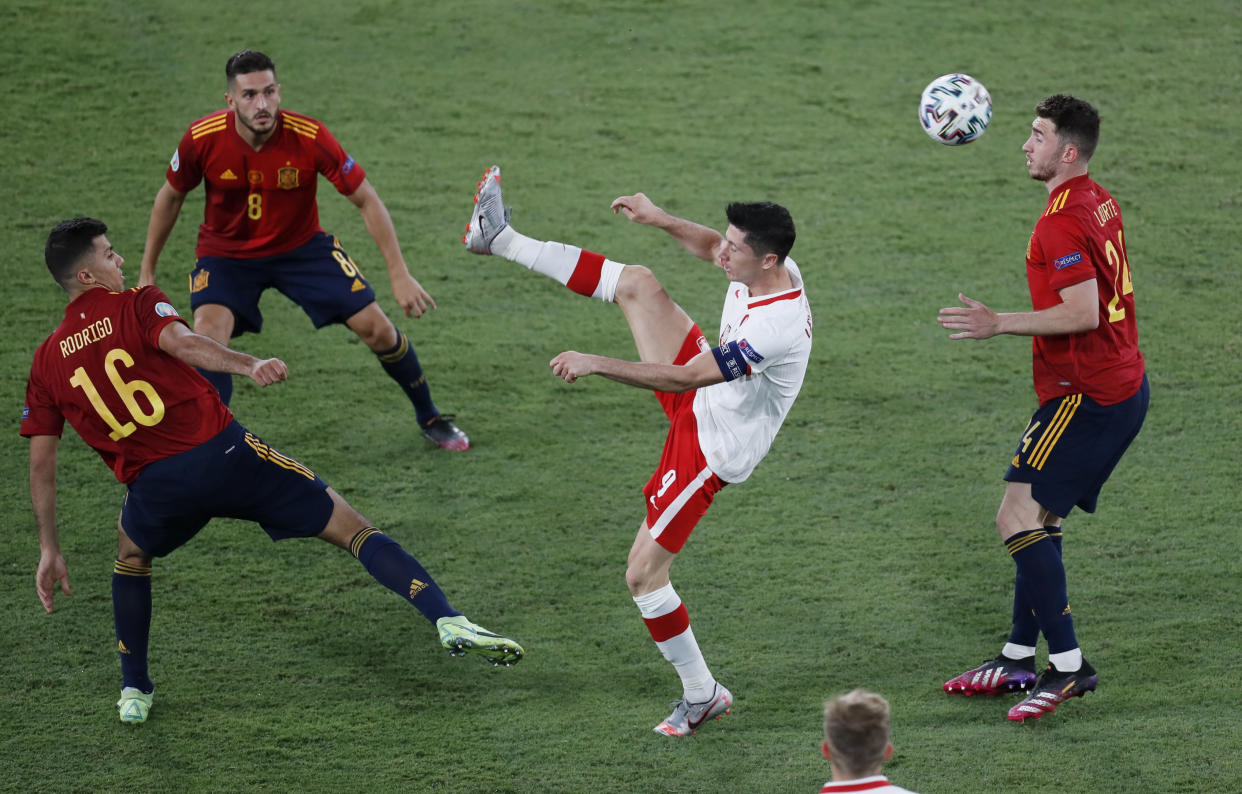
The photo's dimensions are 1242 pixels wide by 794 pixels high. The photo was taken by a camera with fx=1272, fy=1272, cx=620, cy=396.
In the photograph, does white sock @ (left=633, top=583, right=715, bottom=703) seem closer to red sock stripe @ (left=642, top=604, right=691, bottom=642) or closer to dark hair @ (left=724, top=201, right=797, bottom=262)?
red sock stripe @ (left=642, top=604, right=691, bottom=642)

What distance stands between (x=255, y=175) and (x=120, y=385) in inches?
70.5

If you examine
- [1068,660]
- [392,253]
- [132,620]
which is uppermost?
[392,253]

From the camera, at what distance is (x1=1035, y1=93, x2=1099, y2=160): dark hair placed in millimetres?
4328

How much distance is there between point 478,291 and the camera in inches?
298

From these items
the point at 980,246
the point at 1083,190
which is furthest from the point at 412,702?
the point at 980,246

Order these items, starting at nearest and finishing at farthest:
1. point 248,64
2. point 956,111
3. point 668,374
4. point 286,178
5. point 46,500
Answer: point 668,374, point 46,500, point 248,64, point 956,111, point 286,178

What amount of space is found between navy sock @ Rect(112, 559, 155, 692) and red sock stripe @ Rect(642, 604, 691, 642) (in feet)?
5.81

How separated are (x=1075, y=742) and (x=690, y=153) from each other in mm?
5435

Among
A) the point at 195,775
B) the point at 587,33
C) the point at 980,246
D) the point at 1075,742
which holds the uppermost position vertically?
the point at 587,33

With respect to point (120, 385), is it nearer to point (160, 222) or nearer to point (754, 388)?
point (160, 222)

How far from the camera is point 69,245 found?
13.6 ft

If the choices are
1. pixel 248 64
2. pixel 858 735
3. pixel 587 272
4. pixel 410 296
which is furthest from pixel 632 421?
pixel 858 735

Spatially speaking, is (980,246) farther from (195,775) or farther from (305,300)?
(195,775)

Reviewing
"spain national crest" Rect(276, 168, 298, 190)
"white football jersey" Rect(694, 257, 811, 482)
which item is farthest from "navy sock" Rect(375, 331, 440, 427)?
"white football jersey" Rect(694, 257, 811, 482)
